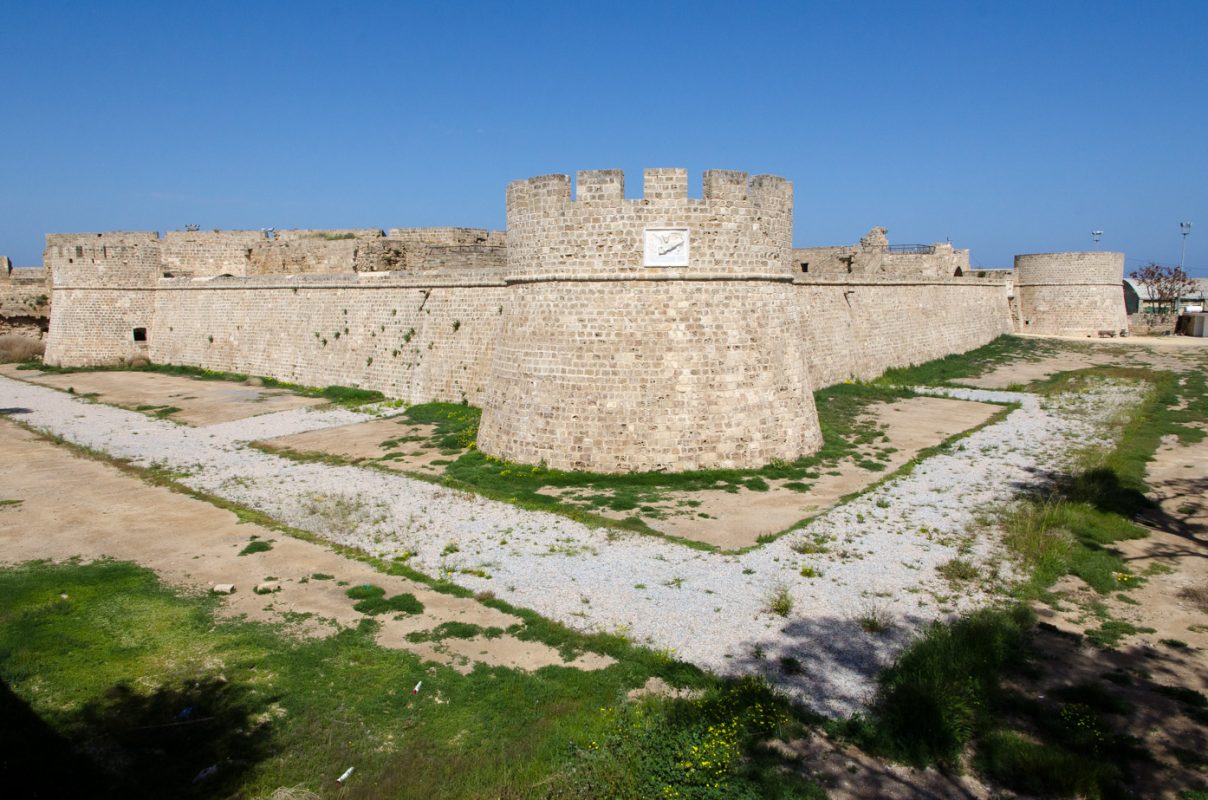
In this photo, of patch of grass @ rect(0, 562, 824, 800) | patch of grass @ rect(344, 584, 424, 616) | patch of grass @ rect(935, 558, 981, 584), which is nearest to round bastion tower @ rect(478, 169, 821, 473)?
patch of grass @ rect(935, 558, 981, 584)

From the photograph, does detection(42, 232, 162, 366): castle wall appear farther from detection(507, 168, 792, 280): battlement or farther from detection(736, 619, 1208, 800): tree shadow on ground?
detection(736, 619, 1208, 800): tree shadow on ground

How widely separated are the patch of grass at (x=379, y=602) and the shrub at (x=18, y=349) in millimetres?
30997

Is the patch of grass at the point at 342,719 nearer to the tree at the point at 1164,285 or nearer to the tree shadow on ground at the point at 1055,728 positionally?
the tree shadow on ground at the point at 1055,728

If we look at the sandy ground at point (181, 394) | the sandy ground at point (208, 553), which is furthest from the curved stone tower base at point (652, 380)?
the sandy ground at point (181, 394)

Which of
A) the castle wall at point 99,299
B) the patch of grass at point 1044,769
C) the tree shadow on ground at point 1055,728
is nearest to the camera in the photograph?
the patch of grass at point 1044,769

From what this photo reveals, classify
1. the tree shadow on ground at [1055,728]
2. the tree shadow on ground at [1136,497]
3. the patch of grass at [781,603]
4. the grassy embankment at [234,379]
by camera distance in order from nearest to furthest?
the tree shadow on ground at [1055,728], the patch of grass at [781,603], the tree shadow on ground at [1136,497], the grassy embankment at [234,379]

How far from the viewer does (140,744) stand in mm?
5195

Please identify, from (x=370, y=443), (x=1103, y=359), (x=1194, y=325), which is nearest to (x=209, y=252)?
(x=370, y=443)

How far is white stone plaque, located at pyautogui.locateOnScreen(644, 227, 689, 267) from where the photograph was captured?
12.4 m

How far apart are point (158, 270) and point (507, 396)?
23.3 m

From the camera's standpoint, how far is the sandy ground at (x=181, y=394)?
19.4 meters

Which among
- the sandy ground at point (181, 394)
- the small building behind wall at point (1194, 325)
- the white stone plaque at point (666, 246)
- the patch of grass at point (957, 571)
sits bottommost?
the patch of grass at point (957, 571)

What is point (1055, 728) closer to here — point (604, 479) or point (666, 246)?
point (604, 479)

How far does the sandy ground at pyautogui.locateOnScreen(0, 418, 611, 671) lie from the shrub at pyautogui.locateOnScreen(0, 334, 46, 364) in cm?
2156
